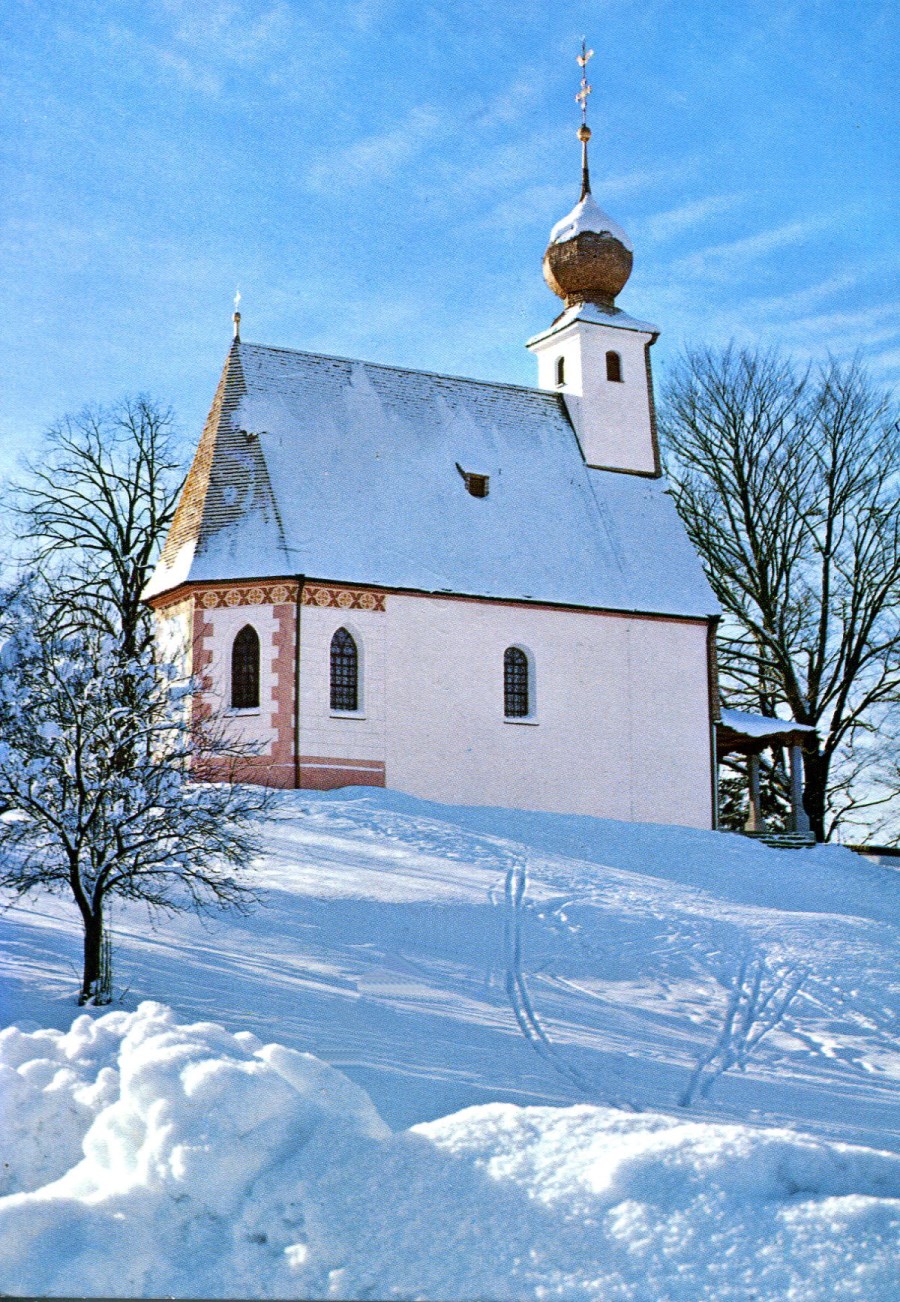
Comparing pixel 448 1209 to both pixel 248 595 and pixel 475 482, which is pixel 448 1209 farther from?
pixel 475 482

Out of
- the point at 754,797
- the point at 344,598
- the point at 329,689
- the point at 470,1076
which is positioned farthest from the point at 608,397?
the point at 470,1076

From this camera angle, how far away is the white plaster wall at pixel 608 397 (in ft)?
103

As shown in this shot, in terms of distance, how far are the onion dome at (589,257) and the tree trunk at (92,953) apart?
74.3ft

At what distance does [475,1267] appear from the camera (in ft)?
15.8

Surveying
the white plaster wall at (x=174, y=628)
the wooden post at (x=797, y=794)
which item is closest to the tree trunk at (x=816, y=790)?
the wooden post at (x=797, y=794)

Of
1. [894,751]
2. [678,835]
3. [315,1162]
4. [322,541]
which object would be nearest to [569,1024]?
[315,1162]

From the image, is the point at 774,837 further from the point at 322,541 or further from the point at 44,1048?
the point at 44,1048

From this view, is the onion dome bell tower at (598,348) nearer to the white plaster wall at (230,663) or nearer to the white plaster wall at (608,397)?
the white plaster wall at (608,397)

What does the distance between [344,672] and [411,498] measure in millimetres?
4183

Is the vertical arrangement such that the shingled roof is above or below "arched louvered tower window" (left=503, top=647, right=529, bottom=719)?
above

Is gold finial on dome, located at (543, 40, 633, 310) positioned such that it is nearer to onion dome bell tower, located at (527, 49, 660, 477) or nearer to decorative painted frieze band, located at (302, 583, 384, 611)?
onion dome bell tower, located at (527, 49, 660, 477)

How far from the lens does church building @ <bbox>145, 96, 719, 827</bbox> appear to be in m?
25.8

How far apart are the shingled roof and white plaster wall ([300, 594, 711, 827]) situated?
2.18ft

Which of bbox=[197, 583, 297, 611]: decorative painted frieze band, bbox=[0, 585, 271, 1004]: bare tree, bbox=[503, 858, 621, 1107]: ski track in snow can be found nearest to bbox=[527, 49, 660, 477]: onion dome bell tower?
bbox=[197, 583, 297, 611]: decorative painted frieze band
